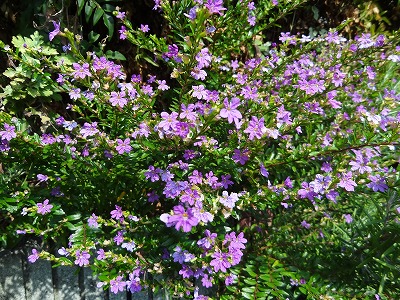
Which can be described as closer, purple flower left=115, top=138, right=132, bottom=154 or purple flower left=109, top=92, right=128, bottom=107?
purple flower left=109, top=92, right=128, bottom=107

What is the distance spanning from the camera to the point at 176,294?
1.80 m

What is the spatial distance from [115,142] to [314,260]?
43.4 inches

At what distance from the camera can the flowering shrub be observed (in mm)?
1617

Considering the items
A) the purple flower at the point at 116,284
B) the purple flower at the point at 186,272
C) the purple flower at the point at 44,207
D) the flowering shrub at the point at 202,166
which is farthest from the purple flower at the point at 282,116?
the purple flower at the point at 44,207

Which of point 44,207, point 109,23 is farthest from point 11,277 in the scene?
point 109,23

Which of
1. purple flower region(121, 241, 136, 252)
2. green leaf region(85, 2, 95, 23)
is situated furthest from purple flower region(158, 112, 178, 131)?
green leaf region(85, 2, 95, 23)

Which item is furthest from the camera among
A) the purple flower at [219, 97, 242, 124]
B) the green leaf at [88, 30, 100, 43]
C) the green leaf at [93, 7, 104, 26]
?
the green leaf at [88, 30, 100, 43]

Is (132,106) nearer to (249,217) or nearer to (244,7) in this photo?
(244,7)

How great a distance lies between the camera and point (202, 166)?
181cm

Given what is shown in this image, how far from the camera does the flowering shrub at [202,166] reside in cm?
162

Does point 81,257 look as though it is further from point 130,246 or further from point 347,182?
point 347,182

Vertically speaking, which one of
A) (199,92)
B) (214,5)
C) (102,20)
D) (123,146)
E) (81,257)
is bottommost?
(81,257)

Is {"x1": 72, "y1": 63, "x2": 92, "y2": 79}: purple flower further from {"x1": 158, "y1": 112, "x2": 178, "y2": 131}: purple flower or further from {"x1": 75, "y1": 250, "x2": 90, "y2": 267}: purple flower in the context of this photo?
{"x1": 75, "y1": 250, "x2": 90, "y2": 267}: purple flower

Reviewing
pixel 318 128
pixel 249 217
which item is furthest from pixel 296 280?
pixel 318 128
